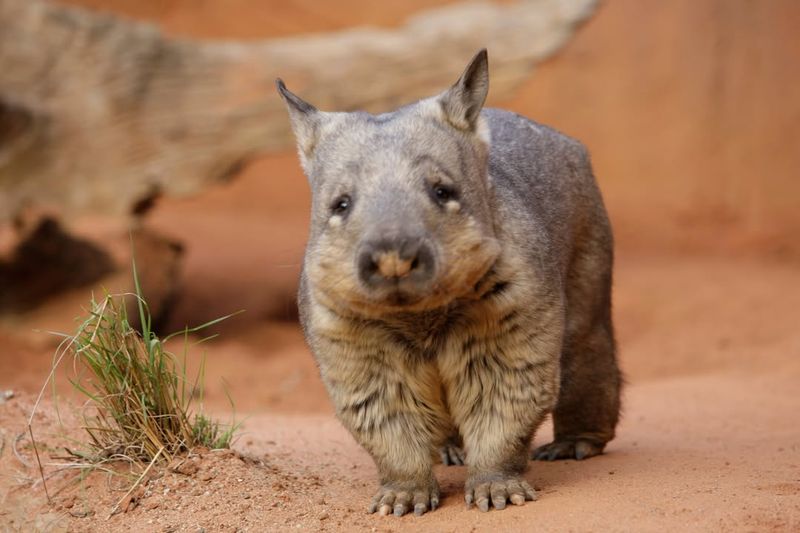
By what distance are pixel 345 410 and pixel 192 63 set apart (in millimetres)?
6540

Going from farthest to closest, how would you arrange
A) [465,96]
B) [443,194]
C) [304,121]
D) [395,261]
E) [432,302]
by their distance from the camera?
[304,121]
[465,96]
[443,194]
[432,302]
[395,261]

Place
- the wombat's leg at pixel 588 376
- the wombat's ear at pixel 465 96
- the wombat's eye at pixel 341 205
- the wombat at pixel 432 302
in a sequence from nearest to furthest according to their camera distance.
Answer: the wombat at pixel 432 302 < the wombat's eye at pixel 341 205 < the wombat's ear at pixel 465 96 < the wombat's leg at pixel 588 376

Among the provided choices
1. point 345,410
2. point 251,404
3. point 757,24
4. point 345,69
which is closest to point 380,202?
point 345,410

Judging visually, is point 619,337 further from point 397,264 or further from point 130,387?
point 397,264

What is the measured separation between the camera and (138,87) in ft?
32.7

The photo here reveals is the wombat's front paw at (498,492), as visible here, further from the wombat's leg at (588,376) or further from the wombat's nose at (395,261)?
the wombat's leg at (588,376)

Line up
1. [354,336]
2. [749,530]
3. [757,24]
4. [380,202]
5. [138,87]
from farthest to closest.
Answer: [757,24], [138,87], [354,336], [380,202], [749,530]

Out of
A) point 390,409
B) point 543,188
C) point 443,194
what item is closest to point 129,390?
point 390,409

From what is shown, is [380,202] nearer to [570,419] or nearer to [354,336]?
[354,336]

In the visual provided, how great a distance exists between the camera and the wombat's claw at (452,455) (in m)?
5.59

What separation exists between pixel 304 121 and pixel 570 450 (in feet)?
7.42

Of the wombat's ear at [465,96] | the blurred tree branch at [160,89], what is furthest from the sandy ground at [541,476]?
the blurred tree branch at [160,89]

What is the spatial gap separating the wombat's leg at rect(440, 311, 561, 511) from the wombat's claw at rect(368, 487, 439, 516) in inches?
6.4

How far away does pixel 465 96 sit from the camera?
4.43 metres
